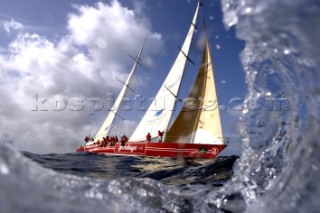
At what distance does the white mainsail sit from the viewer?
2288 cm

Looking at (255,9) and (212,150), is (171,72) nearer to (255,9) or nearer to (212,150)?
(212,150)

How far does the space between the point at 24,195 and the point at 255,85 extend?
11.6 feet

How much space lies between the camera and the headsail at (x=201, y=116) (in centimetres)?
1939

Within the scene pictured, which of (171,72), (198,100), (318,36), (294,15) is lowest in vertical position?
(318,36)

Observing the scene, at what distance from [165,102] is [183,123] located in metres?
3.55

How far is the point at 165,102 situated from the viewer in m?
23.9

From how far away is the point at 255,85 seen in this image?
445cm

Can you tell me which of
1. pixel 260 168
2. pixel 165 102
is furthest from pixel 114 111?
pixel 260 168

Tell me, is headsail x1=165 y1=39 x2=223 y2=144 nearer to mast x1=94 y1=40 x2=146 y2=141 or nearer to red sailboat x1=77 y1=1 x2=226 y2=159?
red sailboat x1=77 y1=1 x2=226 y2=159

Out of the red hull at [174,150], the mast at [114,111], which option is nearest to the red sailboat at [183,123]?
the red hull at [174,150]

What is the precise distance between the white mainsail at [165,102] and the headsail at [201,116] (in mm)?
1435

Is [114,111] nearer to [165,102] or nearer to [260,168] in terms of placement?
[165,102]

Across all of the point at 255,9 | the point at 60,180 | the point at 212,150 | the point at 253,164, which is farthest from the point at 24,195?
the point at 212,150

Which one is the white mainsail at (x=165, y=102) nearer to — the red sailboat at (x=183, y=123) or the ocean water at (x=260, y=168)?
the red sailboat at (x=183, y=123)
